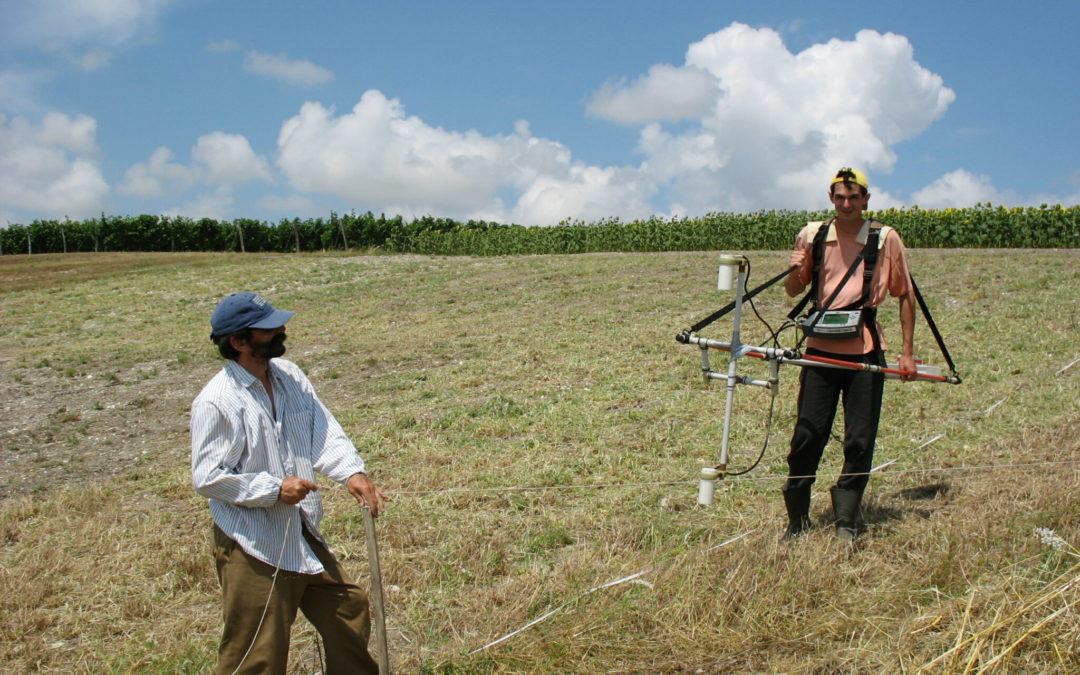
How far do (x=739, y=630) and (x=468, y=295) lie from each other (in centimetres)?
1530

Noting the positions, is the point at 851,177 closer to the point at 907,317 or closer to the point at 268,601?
the point at 907,317

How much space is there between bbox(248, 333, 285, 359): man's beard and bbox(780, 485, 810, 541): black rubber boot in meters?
2.70

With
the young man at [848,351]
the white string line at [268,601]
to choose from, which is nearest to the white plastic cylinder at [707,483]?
the young man at [848,351]

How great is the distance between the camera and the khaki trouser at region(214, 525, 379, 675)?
2986 millimetres

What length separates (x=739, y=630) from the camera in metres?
3.51

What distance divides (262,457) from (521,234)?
37.5 meters

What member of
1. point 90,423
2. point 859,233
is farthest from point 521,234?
point 859,233

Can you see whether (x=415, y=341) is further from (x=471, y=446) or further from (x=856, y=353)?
(x=856, y=353)

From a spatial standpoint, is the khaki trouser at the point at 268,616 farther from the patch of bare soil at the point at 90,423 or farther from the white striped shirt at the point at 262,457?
the patch of bare soil at the point at 90,423

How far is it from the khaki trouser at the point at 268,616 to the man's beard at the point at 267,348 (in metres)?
0.63

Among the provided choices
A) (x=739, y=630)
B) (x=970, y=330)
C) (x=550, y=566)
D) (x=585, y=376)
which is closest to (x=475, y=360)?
(x=585, y=376)

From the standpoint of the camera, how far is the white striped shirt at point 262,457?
2920mm

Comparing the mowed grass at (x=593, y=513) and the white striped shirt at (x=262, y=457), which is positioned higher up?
the white striped shirt at (x=262, y=457)

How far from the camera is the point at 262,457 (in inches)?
121
